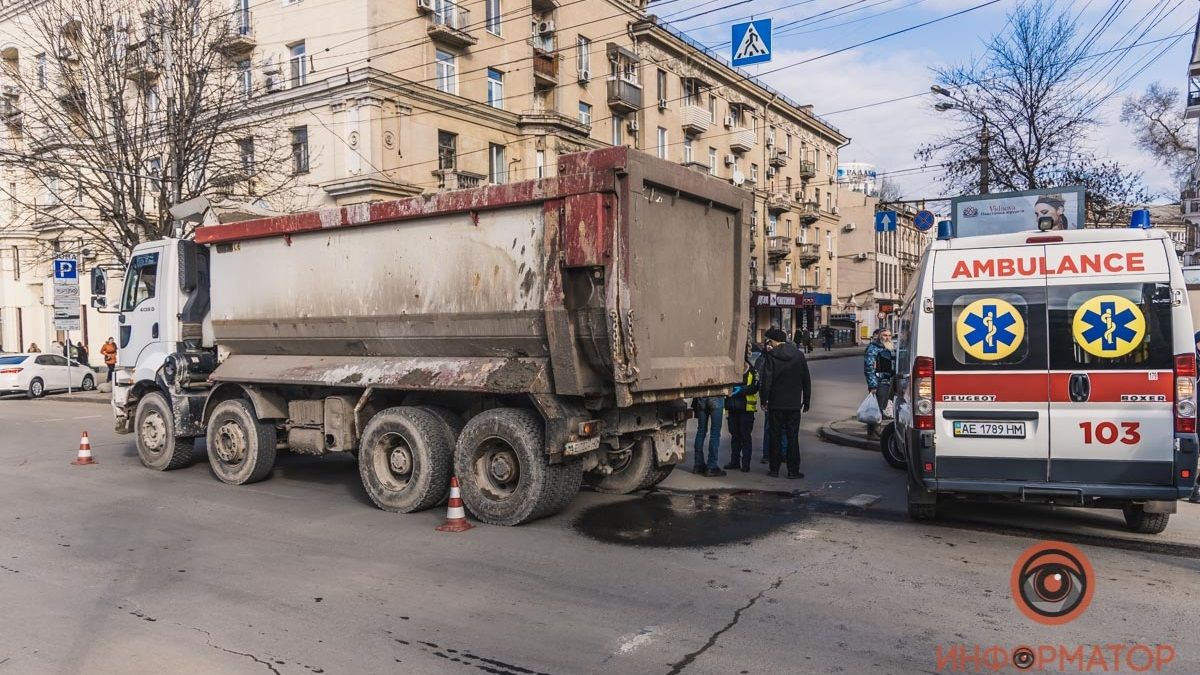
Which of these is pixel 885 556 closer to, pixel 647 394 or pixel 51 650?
pixel 647 394

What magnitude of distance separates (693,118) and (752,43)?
28655 mm

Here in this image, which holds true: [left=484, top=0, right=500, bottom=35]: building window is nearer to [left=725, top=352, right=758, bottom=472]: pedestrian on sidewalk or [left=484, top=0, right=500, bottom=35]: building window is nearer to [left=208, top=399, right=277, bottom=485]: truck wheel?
[left=208, top=399, right=277, bottom=485]: truck wheel

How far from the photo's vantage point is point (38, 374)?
81.7 feet

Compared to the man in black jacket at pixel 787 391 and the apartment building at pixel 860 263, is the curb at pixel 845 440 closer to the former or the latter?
the man in black jacket at pixel 787 391

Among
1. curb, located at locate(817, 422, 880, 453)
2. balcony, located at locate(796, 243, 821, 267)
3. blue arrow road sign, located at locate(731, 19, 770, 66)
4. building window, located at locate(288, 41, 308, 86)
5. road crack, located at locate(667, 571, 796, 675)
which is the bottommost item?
road crack, located at locate(667, 571, 796, 675)

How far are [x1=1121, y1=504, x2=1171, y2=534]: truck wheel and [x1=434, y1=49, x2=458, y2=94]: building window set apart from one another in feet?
85.1

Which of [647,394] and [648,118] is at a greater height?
[648,118]

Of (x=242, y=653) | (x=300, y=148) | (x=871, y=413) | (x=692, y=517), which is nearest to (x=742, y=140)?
(x=300, y=148)

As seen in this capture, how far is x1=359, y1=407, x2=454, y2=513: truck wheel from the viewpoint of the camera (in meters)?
7.73

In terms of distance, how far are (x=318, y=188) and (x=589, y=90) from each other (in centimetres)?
1370

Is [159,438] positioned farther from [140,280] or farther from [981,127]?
[981,127]

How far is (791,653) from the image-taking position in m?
4.39

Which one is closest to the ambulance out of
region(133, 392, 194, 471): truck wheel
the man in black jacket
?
the man in black jacket

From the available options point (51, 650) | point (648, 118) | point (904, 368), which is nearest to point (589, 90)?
point (648, 118)
